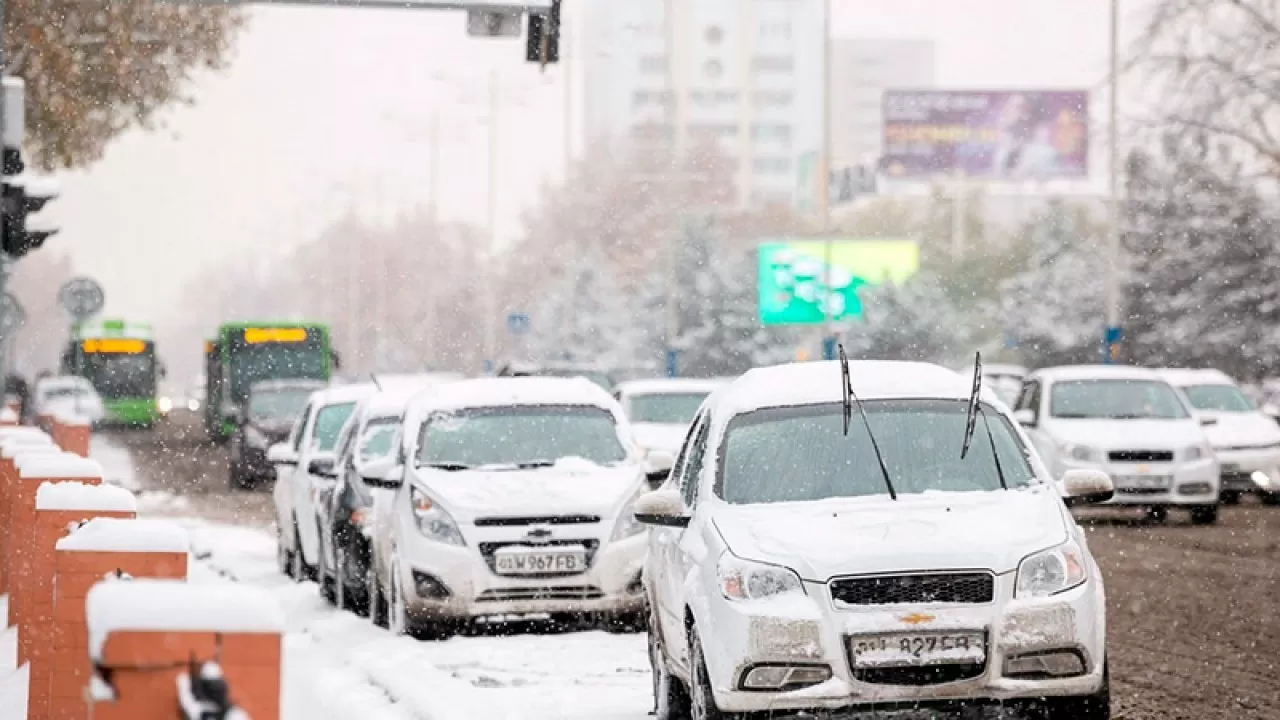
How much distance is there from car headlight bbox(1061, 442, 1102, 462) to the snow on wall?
21712mm

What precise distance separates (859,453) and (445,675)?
10.6 feet

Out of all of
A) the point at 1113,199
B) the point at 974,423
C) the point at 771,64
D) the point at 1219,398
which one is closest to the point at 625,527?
the point at 974,423

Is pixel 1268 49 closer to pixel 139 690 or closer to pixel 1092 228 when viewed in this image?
pixel 139 690

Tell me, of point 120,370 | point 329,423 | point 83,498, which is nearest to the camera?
point 83,498

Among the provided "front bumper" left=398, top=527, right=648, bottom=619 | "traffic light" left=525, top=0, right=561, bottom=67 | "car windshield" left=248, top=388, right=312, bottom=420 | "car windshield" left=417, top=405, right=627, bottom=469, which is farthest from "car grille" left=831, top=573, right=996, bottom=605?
"car windshield" left=248, top=388, right=312, bottom=420

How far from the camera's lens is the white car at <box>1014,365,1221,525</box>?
26141mm

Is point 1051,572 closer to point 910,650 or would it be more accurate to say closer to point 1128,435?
point 910,650

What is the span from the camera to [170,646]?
17.0ft

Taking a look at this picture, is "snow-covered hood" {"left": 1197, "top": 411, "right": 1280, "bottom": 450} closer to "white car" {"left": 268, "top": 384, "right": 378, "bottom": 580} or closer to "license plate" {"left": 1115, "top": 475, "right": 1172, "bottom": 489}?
"license plate" {"left": 1115, "top": 475, "right": 1172, "bottom": 489}

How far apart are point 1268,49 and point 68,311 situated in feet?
72.3

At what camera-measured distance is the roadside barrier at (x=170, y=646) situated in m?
5.15

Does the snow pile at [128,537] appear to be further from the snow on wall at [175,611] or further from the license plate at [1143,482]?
the license plate at [1143,482]

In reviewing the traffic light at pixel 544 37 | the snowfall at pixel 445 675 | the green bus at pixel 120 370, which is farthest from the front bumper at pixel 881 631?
the green bus at pixel 120 370

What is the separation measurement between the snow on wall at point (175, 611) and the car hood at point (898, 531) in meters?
3.98
